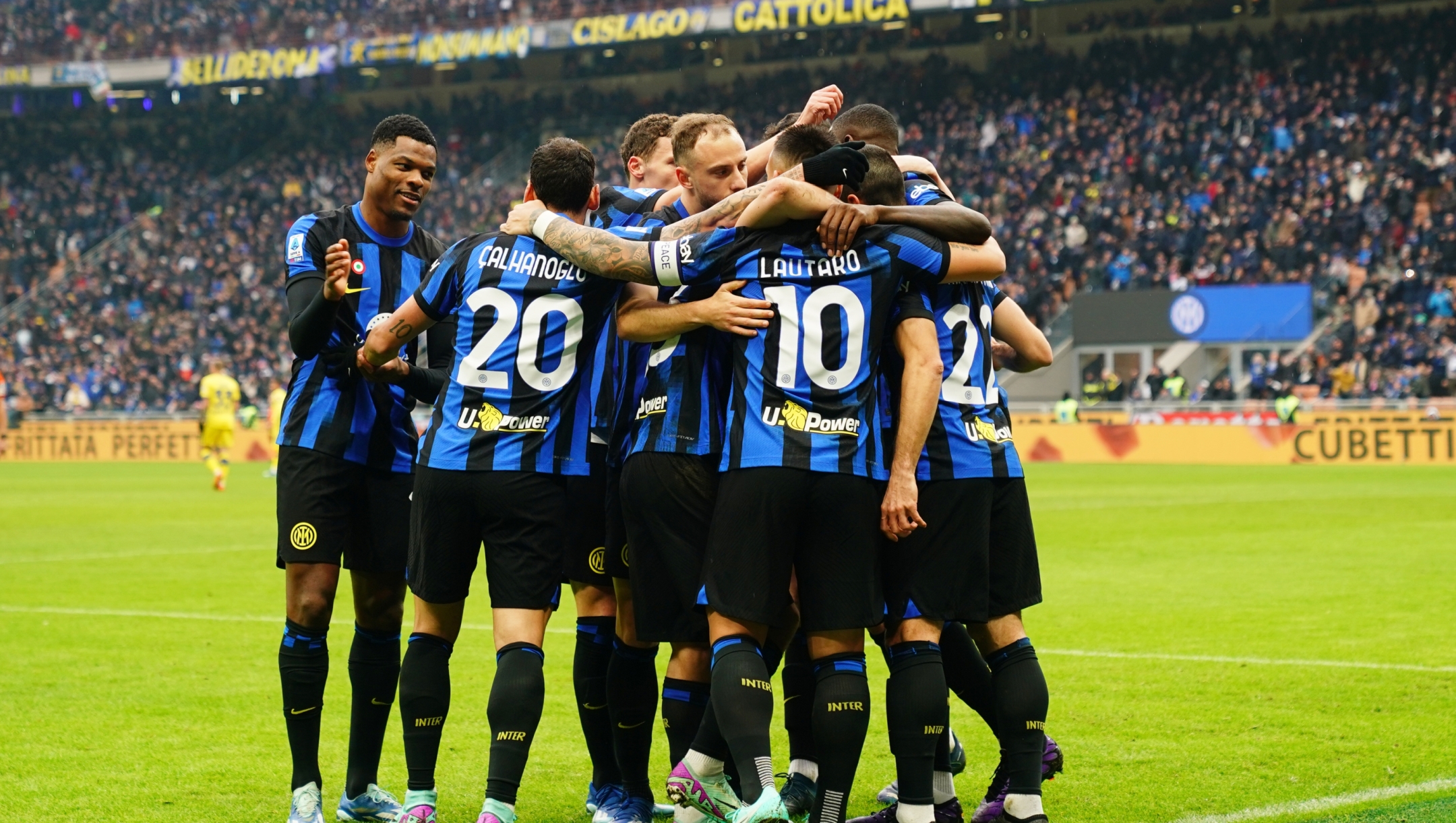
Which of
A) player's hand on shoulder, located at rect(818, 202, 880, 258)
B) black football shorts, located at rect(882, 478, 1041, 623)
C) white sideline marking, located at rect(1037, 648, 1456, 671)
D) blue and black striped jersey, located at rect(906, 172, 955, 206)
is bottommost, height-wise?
white sideline marking, located at rect(1037, 648, 1456, 671)

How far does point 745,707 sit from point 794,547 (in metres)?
0.46

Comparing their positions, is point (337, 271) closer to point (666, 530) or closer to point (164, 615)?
point (666, 530)

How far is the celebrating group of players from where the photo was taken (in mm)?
4285

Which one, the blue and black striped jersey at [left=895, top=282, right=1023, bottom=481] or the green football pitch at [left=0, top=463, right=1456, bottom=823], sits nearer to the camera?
the blue and black striped jersey at [left=895, top=282, right=1023, bottom=481]

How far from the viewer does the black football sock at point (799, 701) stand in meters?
5.17

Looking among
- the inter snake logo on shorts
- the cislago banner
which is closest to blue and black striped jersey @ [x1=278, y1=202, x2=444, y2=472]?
the inter snake logo on shorts

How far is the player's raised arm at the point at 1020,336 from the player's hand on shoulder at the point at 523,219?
5.09 ft

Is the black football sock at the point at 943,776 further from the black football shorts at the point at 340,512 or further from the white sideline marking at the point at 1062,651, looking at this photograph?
the white sideline marking at the point at 1062,651

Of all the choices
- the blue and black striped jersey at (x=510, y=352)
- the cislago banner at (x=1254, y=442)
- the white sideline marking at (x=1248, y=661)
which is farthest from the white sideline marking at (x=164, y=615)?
the cislago banner at (x=1254, y=442)

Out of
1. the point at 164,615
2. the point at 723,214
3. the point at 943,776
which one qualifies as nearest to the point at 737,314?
the point at 723,214

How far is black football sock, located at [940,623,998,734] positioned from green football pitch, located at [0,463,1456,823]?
0.38m

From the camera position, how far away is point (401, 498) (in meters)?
5.24

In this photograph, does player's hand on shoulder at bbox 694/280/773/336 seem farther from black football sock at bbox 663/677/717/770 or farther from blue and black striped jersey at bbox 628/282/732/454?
black football sock at bbox 663/677/717/770

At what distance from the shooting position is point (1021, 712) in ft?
14.9
